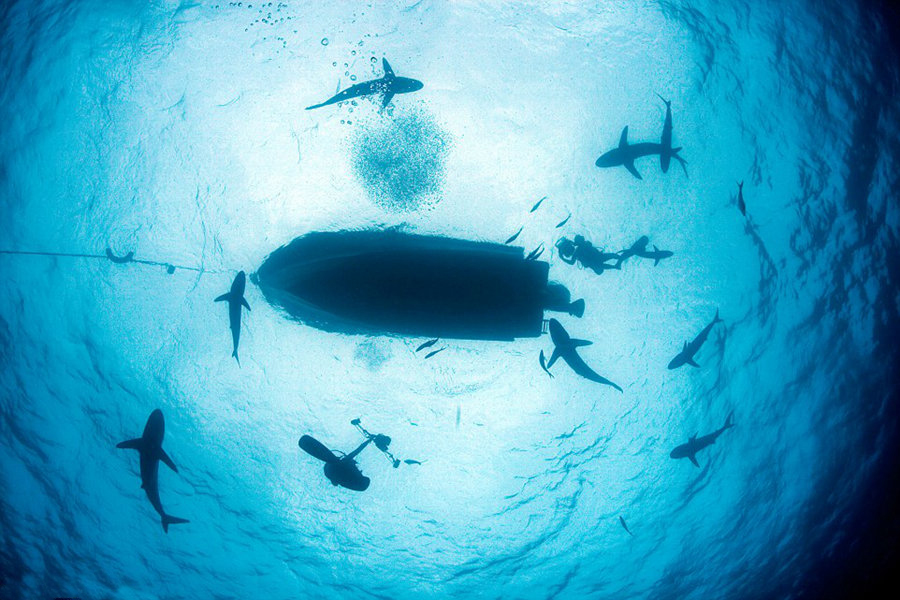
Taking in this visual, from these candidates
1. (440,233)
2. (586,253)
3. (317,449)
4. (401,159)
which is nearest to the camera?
(317,449)

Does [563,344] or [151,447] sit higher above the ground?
[563,344]

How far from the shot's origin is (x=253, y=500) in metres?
13.0

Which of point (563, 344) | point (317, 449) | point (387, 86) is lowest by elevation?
point (317, 449)

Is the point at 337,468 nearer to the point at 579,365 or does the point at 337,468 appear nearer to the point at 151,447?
the point at 151,447

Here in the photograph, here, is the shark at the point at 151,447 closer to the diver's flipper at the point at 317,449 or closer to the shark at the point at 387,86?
the diver's flipper at the point at 317,449

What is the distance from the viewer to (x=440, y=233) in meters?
10.8

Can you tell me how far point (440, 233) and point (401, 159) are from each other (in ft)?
6.63

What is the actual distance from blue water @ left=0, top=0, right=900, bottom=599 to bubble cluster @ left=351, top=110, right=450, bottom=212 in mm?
73

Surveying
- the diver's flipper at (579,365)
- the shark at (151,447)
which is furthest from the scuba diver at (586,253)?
the shark at (151,447)

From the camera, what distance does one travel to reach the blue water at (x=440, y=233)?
33.6ft

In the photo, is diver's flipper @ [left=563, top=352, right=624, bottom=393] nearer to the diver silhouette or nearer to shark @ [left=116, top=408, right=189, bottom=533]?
the diver silhouette

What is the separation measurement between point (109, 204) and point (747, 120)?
52.5ft

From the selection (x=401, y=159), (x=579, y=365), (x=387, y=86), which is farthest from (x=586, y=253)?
(x=401, y=159)

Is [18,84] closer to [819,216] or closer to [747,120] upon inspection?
[747,120]
